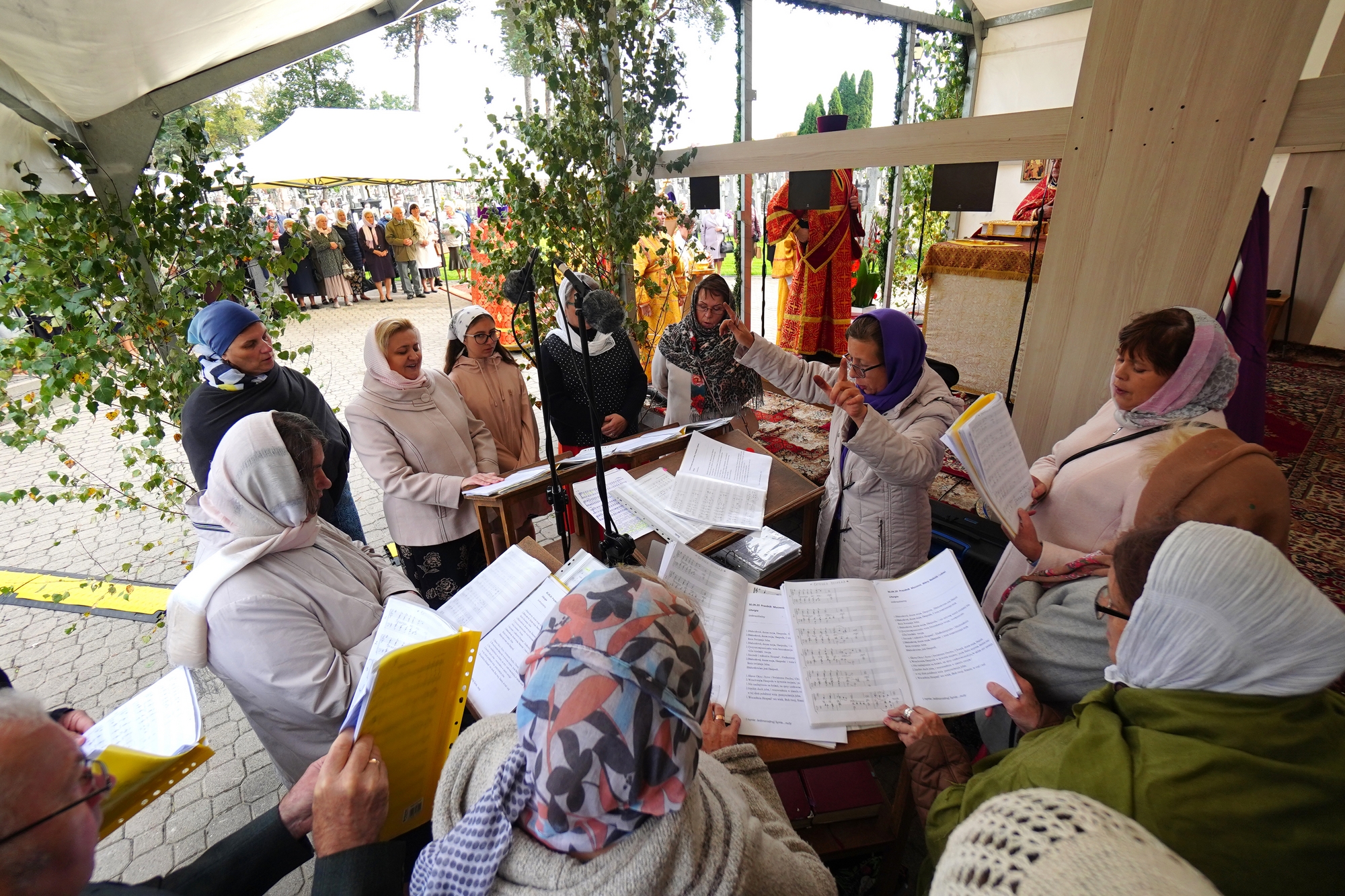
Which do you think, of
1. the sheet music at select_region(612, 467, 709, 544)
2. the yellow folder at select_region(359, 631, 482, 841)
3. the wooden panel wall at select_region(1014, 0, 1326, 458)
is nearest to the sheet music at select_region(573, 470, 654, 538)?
the sheet music at select_region(612, 467, 709, 544)

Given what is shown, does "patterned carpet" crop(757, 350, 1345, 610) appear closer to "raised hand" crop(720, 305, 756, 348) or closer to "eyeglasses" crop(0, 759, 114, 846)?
"raised hand" crop(720, 305, 756, 348)

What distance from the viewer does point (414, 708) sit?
103 cm

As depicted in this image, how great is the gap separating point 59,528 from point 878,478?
18.1ft

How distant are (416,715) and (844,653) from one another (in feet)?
2.96

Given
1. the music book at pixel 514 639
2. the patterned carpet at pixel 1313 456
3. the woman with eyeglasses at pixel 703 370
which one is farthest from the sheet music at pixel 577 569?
the patterned carpet at pixel 1313 456

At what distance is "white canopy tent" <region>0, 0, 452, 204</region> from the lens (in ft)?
4.82

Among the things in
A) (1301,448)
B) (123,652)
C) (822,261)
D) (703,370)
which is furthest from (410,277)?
(1301,448)

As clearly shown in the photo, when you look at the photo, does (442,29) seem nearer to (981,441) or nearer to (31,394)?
(31,394)

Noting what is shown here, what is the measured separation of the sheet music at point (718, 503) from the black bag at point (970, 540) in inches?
36.3

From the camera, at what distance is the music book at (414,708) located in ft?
3.10

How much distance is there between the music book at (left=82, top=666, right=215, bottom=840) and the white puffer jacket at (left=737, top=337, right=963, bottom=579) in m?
1.73

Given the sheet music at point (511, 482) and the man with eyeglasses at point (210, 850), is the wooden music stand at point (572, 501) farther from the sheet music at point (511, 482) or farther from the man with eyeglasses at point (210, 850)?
the man with eyeglasses at point (210, 850)

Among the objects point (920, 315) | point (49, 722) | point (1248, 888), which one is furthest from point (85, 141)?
point (920, 315)

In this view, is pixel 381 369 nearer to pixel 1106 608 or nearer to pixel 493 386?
pixel 493 386
